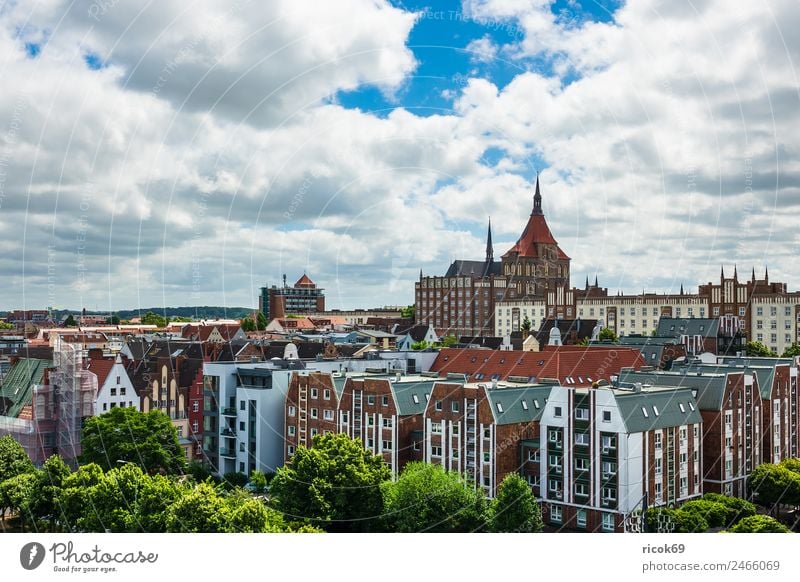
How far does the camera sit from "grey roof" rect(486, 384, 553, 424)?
17109 mm

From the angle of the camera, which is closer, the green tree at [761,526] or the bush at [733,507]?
the green tree at [761,526]

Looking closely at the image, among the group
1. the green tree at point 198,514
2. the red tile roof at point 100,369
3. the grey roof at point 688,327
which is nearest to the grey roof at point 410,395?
the green tree at point 198,514

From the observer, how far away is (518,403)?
1752 cm

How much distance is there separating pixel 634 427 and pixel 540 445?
2010 millimetres

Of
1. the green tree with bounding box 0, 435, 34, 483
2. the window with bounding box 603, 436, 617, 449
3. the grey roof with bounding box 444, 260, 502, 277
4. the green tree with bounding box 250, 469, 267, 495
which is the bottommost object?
the green tree with bounding box 250, 469, 267, 495

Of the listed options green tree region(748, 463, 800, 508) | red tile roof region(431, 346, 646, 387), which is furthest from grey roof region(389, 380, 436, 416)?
green tree region(748, 463, 800, 508)

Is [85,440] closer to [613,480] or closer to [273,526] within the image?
[273,526]

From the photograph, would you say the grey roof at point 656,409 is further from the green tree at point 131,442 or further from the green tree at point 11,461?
the green tree at point 11,461

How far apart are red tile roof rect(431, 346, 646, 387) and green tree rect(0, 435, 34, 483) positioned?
12789mm

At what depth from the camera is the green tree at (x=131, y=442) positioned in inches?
762

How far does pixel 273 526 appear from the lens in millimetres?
12570

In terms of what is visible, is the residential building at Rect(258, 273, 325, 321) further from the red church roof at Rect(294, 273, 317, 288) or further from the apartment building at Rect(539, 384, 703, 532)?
the apartment building at Rect(539, 384, 703, 532)

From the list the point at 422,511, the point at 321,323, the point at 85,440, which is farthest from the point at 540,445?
the point at 321,323

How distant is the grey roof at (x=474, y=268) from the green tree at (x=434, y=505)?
45.3m
